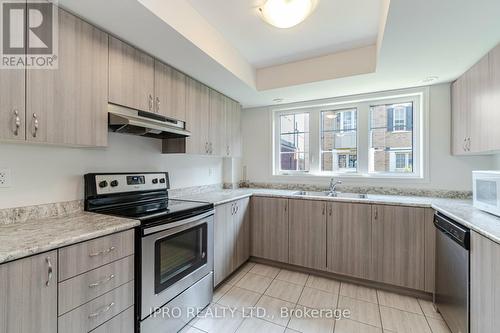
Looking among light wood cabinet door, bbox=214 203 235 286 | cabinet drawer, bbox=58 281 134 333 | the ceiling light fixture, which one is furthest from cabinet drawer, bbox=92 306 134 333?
the ceiling light fixture

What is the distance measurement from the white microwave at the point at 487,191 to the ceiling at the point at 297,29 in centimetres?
145

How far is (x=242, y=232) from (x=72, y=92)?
211 centimetres

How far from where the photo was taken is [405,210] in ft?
7.38

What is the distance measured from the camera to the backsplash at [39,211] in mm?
1399

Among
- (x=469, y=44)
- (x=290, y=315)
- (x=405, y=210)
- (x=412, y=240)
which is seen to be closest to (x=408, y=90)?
(x=469, y=44)

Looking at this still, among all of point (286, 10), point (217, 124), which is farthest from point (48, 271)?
point (217, 124)

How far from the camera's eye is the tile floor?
180 centimetres

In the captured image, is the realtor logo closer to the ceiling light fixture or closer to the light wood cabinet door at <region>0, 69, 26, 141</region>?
the light wood cabinet door at <region>0, 69, 26, 141</region>

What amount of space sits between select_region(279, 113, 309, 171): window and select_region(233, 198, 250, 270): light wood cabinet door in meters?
1.04

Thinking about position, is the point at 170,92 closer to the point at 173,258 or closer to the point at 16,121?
the point at 16,121

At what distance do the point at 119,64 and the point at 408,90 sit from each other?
10.0ft

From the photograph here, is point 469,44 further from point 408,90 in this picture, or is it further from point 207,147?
point 207,147

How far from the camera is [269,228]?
2.88 meters

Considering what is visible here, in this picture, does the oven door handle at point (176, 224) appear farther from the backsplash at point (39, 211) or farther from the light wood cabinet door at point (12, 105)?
the light wood cabinet door at point (12, 105)
